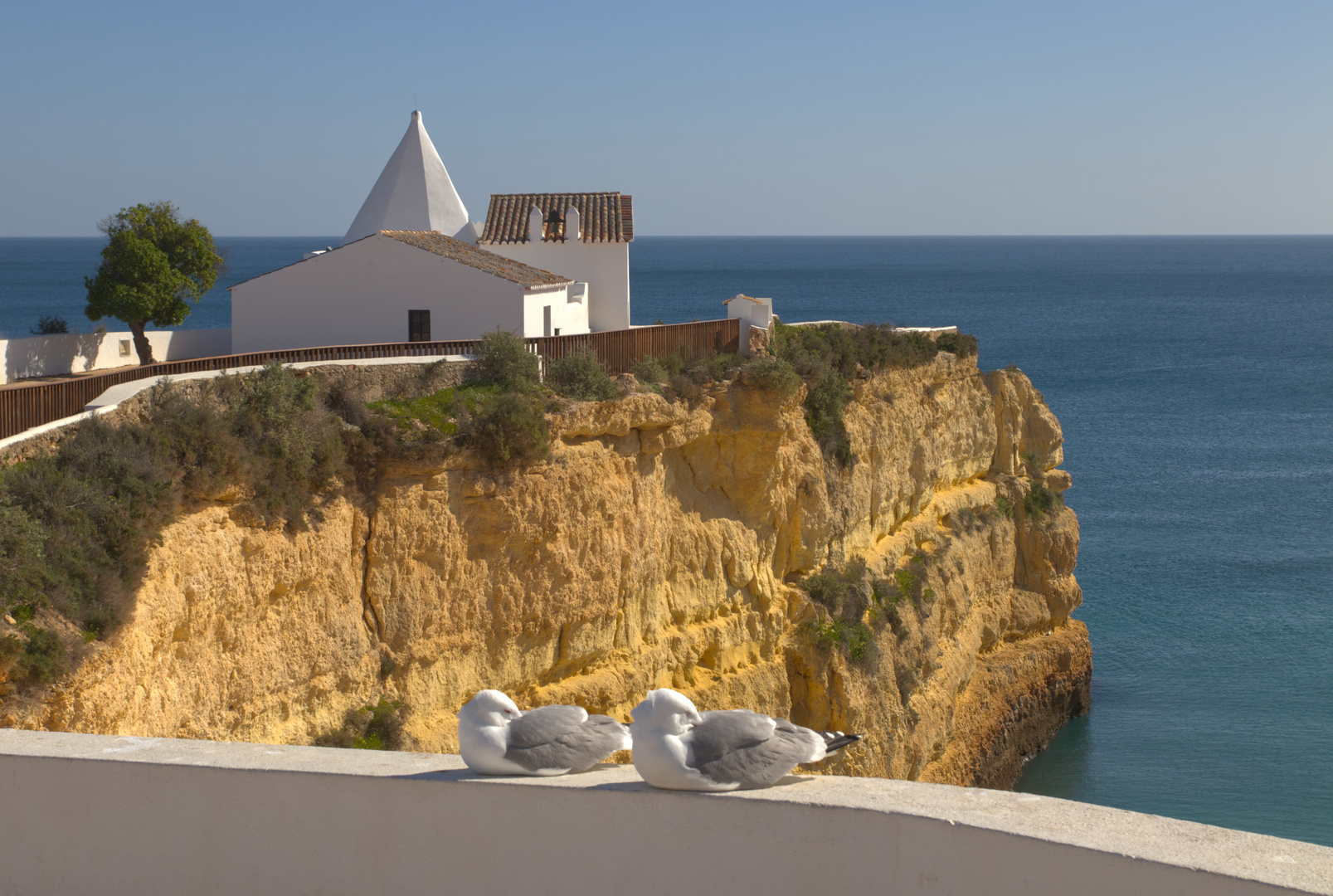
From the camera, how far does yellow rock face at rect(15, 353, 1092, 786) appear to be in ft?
46.9

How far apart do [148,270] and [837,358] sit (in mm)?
14537

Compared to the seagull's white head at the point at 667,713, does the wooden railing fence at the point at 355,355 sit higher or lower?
higher

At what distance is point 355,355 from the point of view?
19516 mm

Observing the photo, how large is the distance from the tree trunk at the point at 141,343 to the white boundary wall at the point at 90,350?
12cm

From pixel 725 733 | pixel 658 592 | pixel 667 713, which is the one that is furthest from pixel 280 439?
pixel 725 733

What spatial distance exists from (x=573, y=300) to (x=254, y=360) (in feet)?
30.6

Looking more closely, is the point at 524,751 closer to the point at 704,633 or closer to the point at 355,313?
the point at 704,633

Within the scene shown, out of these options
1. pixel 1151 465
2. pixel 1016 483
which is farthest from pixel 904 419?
pixel 1151 465

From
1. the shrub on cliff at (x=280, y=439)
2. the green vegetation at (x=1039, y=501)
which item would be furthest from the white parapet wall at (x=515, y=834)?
the green vegetation at (x=1039, y=501)

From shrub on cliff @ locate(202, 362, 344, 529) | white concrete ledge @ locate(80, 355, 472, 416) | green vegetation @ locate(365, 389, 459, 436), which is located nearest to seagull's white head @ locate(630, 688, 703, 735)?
shrub on cliff @ locate(202, 362, 344, 529)

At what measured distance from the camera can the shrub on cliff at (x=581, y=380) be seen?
764 inches

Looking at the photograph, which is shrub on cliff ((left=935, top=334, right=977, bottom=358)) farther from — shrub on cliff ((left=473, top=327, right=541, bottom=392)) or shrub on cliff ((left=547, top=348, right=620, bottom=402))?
shrub on cliff ((left=473, top=327, right=541, bottom=392))

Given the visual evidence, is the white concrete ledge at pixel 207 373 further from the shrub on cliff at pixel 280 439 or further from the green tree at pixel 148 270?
the green tree at pixel 148 270

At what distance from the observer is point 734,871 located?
16.0 feet
